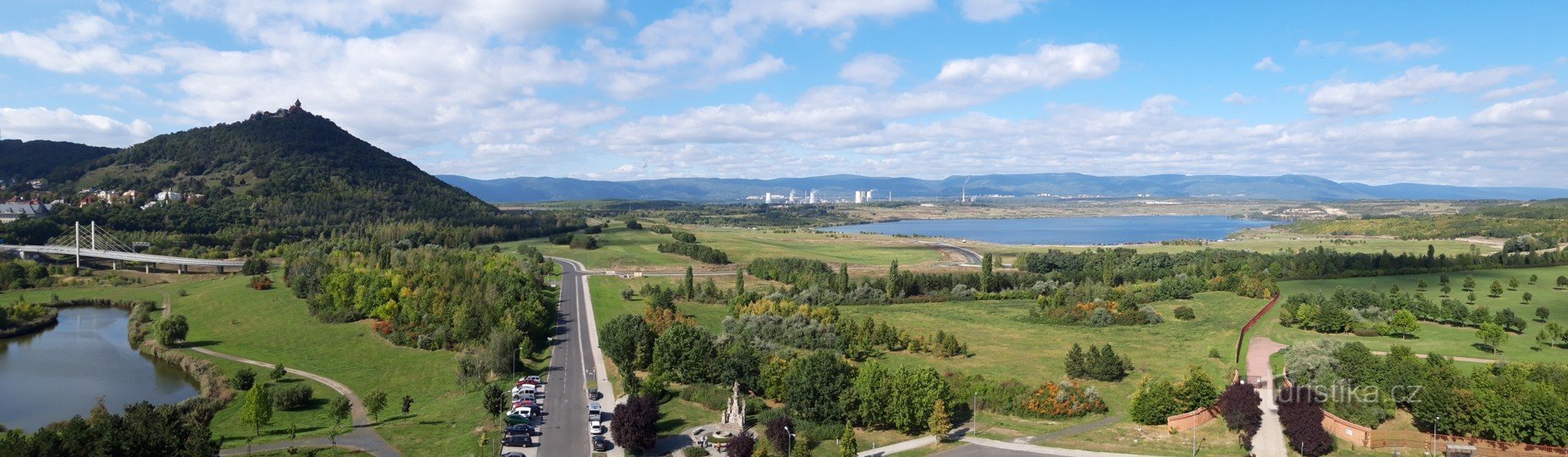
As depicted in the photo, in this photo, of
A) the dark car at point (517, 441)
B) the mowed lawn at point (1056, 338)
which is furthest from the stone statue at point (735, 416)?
the mowed lawn at point (1056, 338)

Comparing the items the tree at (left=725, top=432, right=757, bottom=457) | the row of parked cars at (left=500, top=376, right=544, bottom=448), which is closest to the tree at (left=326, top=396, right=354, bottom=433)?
the row of parked cars at (left=500, top=376, right=544, bottom=448)

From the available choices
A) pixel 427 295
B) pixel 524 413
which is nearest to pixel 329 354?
pixel 427 295

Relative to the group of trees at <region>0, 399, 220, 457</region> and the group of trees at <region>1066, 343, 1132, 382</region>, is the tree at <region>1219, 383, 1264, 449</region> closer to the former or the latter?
the group of trees at <region>1066, 343, 1132, 382</region>

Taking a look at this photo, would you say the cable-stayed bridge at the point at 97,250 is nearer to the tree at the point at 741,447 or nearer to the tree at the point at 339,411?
the tree at the point at 339,411

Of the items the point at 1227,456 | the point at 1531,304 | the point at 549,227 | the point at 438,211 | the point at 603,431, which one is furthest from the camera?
the point at 549,227

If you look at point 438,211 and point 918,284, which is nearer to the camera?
point 918,284

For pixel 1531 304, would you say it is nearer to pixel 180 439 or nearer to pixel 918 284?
pixel 918 284

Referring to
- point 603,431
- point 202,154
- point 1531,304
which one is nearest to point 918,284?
point 1531,304
